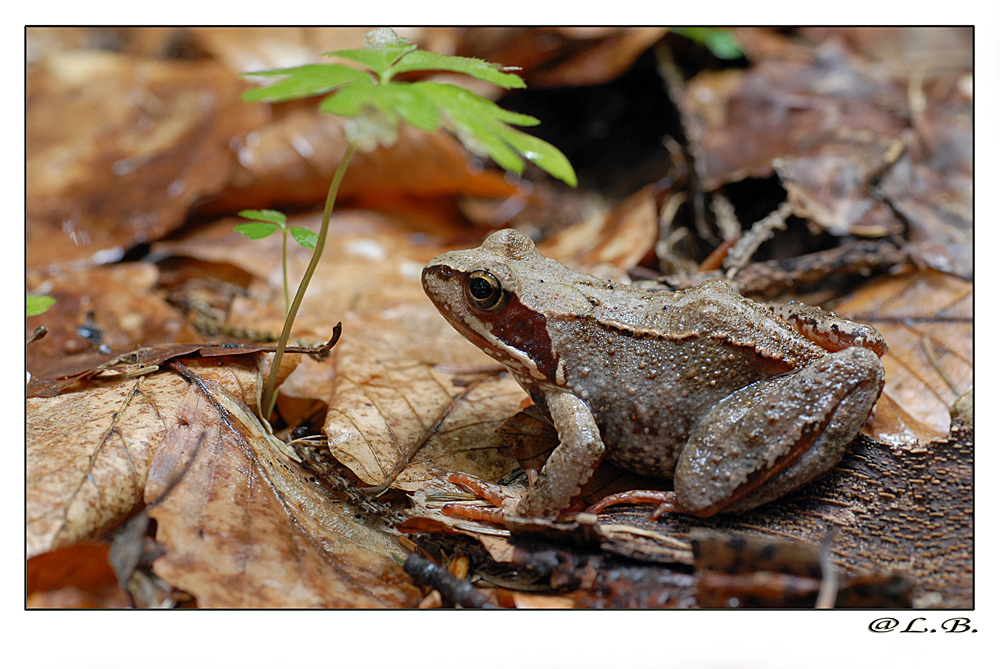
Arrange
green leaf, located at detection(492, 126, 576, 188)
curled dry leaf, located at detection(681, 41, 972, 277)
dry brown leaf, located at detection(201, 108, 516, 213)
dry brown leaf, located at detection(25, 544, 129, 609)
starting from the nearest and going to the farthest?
dry brown leaf, located at detection(25, 544, 129, 609) < green leaf, located at detection(492, 126, 576, 188) < curled dry leaf, located at detection(681, 41, 972, 277) < dry brown leaf, located at detection(201, 108, 516, 213)

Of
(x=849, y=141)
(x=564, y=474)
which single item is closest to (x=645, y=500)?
(x=564, y=474)

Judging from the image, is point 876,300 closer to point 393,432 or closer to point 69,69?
point 393,432

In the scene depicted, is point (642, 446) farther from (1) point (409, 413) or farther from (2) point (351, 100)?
(2) point (351, 100)

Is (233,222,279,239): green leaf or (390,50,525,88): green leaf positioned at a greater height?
(390,50,525,88): green leaf

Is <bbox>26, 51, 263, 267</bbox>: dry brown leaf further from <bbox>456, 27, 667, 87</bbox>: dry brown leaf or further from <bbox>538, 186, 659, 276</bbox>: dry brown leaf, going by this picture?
<bbox>538, 186, 659, 276</bbox>: dry brown leaf

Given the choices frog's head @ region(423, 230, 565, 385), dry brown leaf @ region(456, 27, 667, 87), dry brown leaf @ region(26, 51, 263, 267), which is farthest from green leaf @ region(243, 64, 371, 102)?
dry brown leaf @ region(456, 27, 667, 87)
